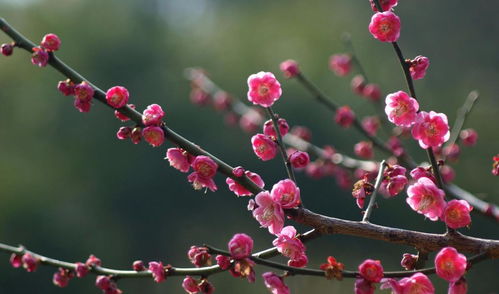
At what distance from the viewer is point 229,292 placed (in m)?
13.6

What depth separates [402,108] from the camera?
4.06 feet

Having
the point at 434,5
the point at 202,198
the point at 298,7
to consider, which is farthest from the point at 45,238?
the point at 434,5

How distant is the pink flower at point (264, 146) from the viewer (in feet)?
4.28

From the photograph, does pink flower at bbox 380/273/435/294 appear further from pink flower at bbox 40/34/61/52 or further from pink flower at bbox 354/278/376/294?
pink flower at bbox 40/34/61/52

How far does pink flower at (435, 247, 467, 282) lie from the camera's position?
1124 mm

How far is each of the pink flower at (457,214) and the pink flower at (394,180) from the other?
95 millimetres

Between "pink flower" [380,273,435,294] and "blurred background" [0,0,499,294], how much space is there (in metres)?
10.1

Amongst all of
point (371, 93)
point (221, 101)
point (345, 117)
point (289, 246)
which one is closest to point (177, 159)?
point (289, 246)

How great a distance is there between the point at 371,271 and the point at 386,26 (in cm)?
44

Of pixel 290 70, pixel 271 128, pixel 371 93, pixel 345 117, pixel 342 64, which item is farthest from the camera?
pixel 342 64

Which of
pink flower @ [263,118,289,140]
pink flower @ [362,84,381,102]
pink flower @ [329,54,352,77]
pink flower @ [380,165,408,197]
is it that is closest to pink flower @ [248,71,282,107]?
pink flower @ [263,118,289,140]

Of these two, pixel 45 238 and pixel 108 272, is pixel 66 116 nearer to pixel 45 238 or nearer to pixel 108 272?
pixel 45 238

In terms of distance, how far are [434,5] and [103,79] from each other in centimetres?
1134

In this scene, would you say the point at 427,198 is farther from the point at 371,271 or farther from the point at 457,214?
the point at 371,271
